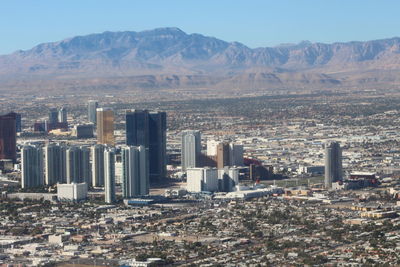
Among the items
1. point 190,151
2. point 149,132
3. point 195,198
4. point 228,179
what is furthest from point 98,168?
point 195,198

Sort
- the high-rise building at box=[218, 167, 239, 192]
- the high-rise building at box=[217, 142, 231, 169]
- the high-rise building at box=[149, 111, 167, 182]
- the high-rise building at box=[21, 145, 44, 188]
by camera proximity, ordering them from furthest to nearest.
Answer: the high-rise building at box=[217, 142, 231, 169] → the high-rise building at box=[149, 111, 167, 182] → the high-rise building at box=[21, 145, 44, 188] → the high-rise building at box=[218, 167, 239, 192]

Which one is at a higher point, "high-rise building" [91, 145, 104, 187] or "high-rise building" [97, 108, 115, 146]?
"high-rise building" [97, 108, 115, 146]

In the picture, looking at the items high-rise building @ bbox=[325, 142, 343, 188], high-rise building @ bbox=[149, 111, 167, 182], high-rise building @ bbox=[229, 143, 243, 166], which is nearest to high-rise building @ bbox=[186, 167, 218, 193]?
high-rise building @ bbox=[149, 111, 167, 182]

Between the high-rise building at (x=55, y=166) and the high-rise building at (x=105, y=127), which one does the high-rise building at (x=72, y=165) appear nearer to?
the high-rise building at (x=55, y=166)

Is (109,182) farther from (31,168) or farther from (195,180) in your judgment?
(31,168)

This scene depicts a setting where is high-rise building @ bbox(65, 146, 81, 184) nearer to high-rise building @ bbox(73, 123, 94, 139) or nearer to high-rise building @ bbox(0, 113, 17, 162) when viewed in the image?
high-rise building @ bbox(0, 113, 17, 162)

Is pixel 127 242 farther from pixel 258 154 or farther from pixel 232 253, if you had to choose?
pixel 258 154

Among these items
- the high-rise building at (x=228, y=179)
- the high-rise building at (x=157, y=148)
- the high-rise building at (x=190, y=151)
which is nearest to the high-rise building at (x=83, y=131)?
the high-rise building at (x=157, y=148)

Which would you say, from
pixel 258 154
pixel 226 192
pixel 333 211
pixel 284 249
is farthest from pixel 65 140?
pixel 284 249
